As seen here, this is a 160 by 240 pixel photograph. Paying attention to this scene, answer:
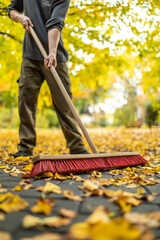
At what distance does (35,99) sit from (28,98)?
0.10 meters

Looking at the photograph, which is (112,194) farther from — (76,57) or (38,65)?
(76,57)

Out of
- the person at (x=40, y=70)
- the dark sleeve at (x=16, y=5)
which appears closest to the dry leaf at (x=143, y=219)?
the person at (x=40, y=70)

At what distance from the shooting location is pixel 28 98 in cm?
277

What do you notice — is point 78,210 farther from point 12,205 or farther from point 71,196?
point 12,205

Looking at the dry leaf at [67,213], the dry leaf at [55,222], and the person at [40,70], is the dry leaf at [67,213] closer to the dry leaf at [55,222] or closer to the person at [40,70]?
the dry leaf at [55,222]

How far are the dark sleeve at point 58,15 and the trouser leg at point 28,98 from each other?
0.49 metres

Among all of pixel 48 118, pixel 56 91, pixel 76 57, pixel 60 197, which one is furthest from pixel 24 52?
pixel 48 118

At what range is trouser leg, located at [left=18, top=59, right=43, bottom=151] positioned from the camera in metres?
2.74

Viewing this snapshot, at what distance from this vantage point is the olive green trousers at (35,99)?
8.86ft

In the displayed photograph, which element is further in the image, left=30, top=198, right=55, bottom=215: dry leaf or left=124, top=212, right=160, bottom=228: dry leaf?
left=30, top=198, right=55, bottom=215: dry leaf

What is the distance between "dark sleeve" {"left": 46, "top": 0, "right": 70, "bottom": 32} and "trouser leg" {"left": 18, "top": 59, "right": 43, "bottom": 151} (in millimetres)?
495

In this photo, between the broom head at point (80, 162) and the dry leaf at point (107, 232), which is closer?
the dry leaf at point (107, 232)

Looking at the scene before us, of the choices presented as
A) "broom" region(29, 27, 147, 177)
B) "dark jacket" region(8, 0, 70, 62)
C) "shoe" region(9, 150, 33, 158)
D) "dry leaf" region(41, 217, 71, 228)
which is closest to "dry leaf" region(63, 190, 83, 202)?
"dry leaf" region(41, 217, 71, 228)

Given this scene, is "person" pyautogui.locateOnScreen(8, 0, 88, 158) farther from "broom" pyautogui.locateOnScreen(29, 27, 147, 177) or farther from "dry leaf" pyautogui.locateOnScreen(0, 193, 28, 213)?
"dry leaf" pyautogui.locateOnScreen(0, 193, 28, 213)
